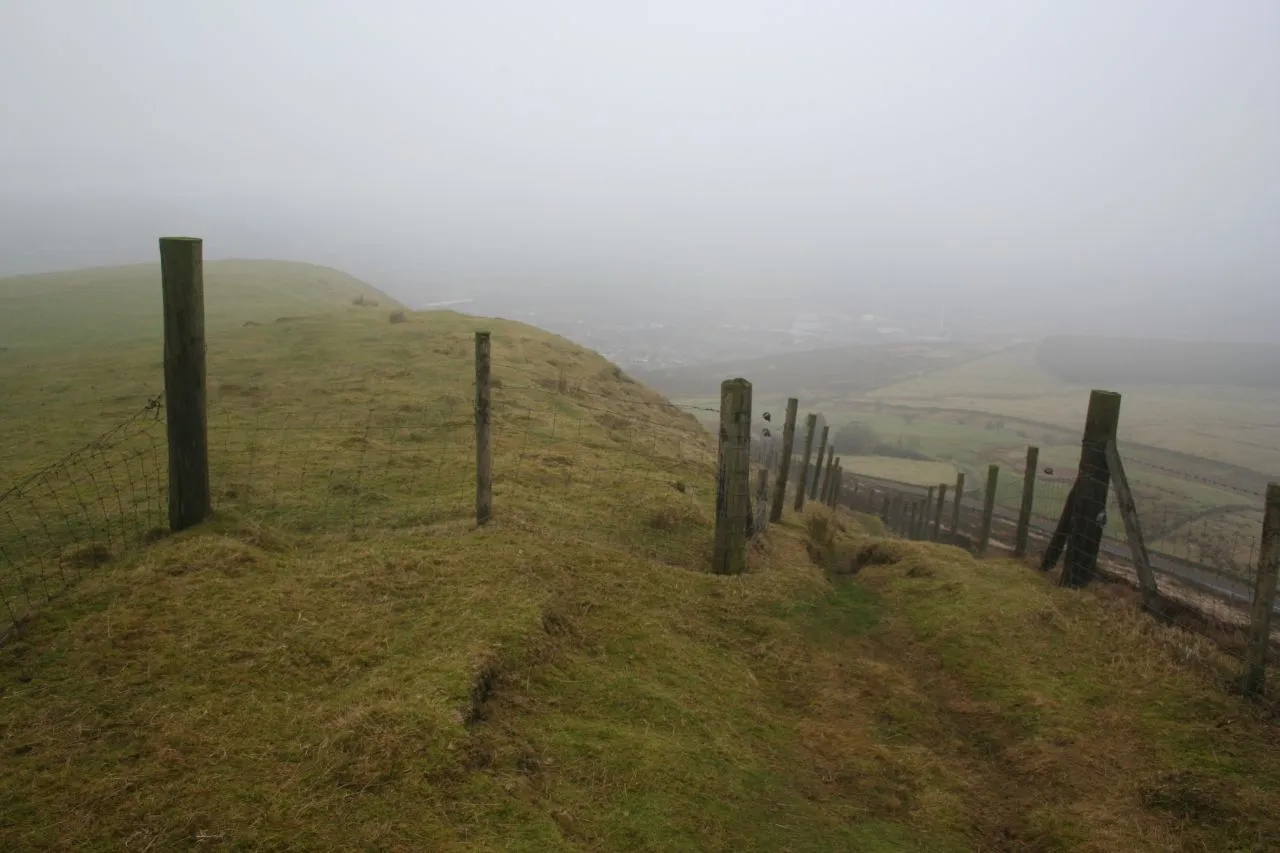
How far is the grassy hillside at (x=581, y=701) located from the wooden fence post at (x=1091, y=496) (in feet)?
1.99

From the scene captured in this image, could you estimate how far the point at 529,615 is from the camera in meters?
7.60

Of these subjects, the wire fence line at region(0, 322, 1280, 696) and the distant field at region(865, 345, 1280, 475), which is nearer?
the wire fence line at region(0, 322, 1280, 696)

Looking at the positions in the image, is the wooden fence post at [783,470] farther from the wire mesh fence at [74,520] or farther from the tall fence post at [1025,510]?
the wire mesh fence at [74,520]

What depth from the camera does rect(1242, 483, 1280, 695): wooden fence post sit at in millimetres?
7445

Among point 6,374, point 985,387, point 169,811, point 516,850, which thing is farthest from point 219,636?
point 985,387

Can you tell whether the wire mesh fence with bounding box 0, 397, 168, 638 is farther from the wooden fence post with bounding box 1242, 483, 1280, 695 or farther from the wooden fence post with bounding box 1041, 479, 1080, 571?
the wooden fence post with bounding box 1041, 479, 1080, 571

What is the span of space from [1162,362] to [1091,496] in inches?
5457

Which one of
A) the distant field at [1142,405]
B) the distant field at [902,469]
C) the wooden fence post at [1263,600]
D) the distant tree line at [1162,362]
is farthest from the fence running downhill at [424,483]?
the distant tree line at [1162,362]

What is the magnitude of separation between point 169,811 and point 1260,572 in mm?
9946

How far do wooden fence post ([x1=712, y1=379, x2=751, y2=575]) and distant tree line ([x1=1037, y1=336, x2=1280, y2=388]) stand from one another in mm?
115022

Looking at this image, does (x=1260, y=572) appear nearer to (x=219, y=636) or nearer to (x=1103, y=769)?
(x=1103, y=769)

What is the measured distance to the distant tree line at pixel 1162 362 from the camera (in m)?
106

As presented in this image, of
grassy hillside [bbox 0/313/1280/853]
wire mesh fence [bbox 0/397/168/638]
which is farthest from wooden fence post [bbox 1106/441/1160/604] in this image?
wire mesh fence [bbox 0/397/168/638]

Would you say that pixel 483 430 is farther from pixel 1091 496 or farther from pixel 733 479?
pixel 1091 496
